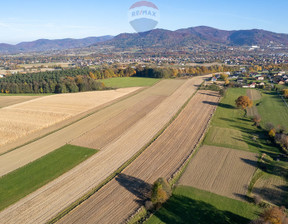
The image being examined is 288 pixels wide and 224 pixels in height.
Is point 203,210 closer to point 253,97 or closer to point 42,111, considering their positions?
point 42,111

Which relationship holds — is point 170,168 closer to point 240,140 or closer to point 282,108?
point 240,140

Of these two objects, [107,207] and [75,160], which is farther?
[75,160]

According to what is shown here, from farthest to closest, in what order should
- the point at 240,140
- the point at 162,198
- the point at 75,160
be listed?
the point at 240,140, the point at 75,160, the point at 162,198

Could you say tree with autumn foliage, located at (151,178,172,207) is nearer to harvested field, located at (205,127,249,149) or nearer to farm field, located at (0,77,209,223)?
farm field, located at (0,77,209,223)

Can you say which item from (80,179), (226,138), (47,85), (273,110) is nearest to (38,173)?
(80,179)

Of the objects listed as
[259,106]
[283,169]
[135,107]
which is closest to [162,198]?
[283,169]

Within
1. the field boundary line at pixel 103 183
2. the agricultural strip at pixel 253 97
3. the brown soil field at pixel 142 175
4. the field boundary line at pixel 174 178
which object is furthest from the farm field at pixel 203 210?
the agricultural strip at pixel 253 97

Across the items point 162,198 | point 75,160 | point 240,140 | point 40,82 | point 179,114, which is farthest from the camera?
point 40,82

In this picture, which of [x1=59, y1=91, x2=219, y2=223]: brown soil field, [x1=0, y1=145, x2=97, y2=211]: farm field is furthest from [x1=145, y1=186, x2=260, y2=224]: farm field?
[x1=0, y1=145, x2=97, y2=211]: farm field
